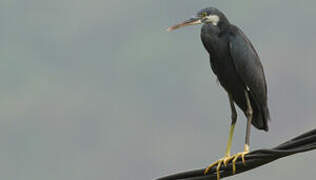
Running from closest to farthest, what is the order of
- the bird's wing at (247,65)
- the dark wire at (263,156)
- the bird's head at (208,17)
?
the dark wire at (263,156), the bird's wing at (247,65), the bird's head at (208,17)

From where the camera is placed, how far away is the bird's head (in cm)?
858

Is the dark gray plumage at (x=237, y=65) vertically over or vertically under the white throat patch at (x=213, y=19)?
under

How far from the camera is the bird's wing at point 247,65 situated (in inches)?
322

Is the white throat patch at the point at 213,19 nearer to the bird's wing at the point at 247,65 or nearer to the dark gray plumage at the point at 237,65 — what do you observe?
the dark gray plumage at the point at 237,65

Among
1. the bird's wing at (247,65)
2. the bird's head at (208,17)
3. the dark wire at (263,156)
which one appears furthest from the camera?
the bird's head at (208,17)

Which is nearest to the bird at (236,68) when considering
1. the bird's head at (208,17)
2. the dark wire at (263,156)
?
the bird's head at (208,17)

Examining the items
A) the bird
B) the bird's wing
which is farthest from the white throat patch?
the bird's wing

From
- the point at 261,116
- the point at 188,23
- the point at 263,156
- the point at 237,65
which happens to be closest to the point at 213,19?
the point at 188,23

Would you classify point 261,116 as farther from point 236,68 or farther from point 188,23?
point 188,23

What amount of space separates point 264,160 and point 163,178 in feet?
2.62

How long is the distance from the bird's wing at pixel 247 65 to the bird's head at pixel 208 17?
1.21ft

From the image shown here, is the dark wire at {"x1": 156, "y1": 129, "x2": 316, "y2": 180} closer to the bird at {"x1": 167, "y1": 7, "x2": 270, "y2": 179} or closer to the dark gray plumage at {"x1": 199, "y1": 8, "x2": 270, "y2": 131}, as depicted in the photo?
the bird at {"x1": 167, "y1": 7, "x2": 270, "y2": 179}

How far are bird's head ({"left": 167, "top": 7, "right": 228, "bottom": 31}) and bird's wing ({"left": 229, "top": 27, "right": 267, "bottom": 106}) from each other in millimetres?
369

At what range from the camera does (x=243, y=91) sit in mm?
8320
